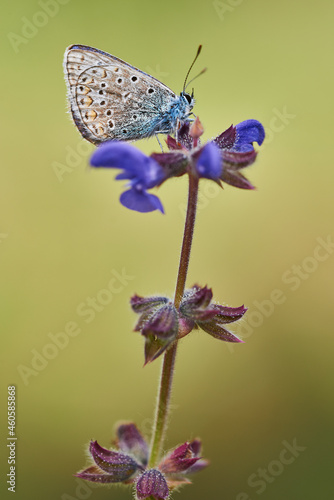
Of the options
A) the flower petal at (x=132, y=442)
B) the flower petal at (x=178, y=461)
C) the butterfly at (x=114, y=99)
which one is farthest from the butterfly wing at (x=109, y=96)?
the flower petal at (x=178, y=461)

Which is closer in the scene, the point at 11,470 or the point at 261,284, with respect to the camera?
the point at 11,470

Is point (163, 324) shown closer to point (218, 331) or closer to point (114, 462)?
point (218, 331)

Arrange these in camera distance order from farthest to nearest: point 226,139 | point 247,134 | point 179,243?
point 179,243
point 247,134
point 226,139

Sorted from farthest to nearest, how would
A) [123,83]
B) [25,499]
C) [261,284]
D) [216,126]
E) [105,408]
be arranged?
1. [216,126]
2. [261,284]
3. [105,408]
4. [25,499]
5. [123,83]

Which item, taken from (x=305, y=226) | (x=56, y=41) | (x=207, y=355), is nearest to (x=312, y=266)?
(x=305, y=226)

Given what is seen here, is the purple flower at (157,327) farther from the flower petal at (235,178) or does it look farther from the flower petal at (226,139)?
the flower petal at (226,139)

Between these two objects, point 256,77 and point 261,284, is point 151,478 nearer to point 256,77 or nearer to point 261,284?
point 261,284

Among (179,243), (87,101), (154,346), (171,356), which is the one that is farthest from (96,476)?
(179,243)
